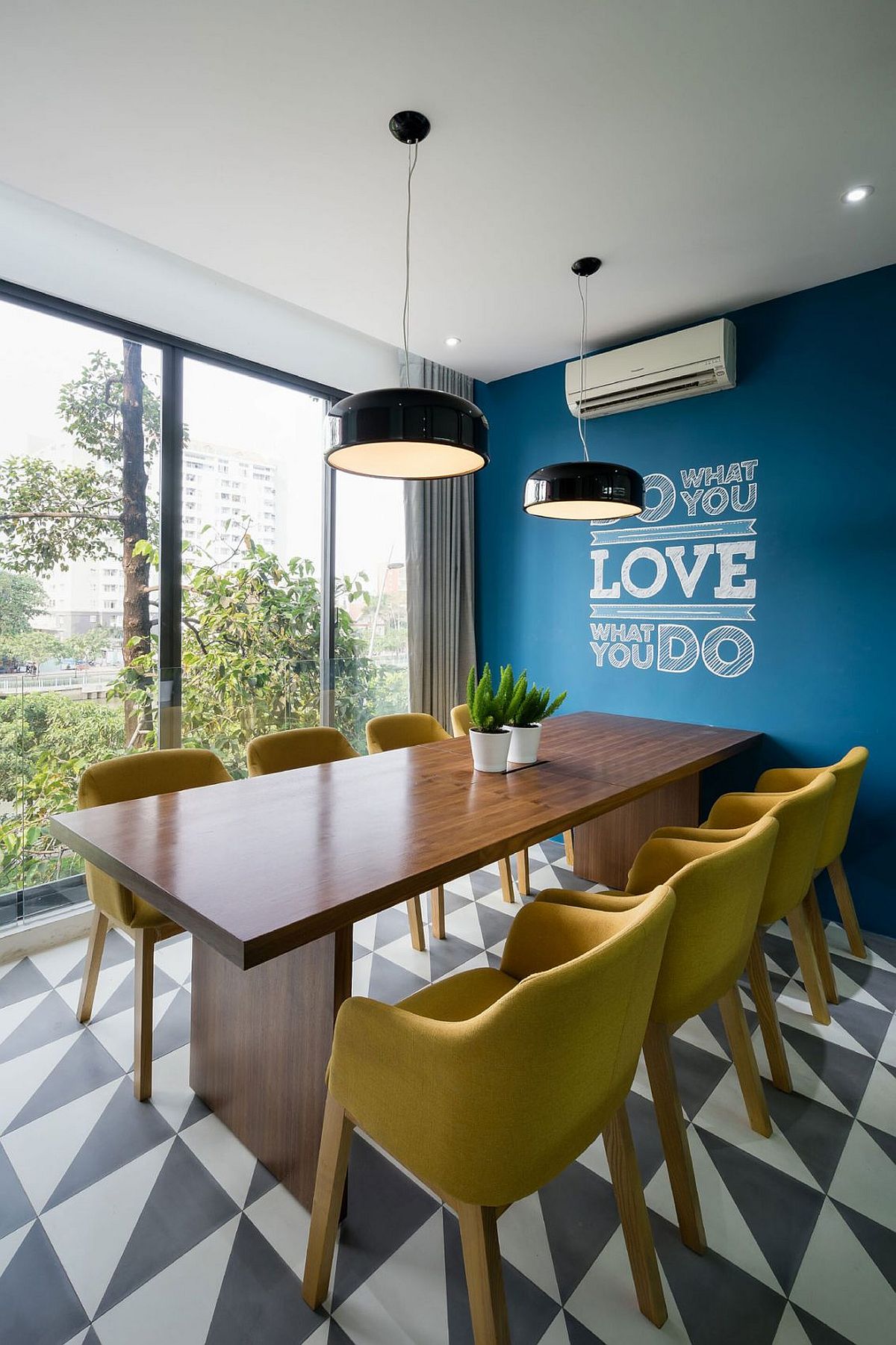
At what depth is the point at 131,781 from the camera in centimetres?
199

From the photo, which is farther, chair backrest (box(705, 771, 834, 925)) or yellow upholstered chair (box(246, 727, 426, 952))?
yellow upholstered chair (box(246, 727, 426, 952))

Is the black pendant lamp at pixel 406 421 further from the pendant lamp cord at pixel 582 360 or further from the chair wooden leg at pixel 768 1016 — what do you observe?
the chair wooden leg at pixel 768 1016

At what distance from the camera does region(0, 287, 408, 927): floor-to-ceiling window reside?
97.8 inches

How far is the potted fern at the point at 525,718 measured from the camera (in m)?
2.25

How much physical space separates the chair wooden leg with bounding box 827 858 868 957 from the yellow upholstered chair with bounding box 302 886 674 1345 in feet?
5.57

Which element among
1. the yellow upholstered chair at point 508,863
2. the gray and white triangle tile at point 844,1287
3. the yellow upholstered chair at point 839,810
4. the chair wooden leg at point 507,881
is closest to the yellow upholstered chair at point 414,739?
the yellow upholstered chair at point 508,863

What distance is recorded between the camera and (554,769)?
7.33ft

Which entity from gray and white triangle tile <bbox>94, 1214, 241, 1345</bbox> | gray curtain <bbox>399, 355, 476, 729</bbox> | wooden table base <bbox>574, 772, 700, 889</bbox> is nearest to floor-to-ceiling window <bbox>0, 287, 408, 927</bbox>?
gray curtain <bbox>399, 355, 476, 729</bbox>

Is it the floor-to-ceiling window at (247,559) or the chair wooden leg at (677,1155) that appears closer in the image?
the chair wooden leg at (677,1155)

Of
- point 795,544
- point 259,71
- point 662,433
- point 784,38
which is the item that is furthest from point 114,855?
point 662,433

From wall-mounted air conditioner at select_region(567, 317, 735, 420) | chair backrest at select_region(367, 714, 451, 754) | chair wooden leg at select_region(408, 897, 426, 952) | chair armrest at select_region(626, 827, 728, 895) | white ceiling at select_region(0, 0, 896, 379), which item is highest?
white ceiling at select_region(0, 0, 896, 379)

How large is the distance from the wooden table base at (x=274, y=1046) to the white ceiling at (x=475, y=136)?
2.09m

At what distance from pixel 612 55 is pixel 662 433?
71.8 inches

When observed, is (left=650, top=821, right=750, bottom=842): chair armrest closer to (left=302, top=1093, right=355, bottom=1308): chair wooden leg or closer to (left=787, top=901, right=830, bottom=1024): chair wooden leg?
(left=787, top=901, right=830, bottom=1024): chair wooden leg
